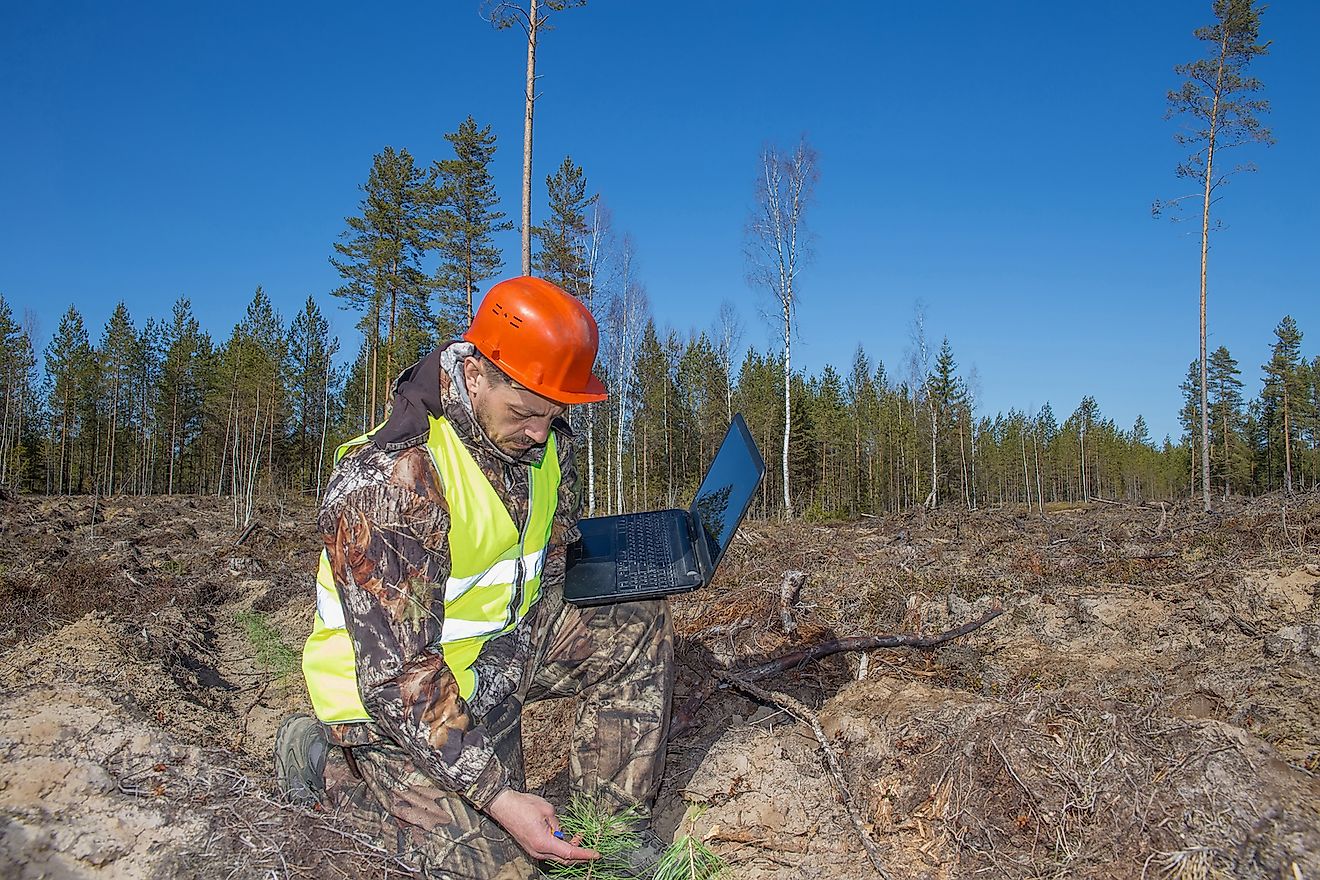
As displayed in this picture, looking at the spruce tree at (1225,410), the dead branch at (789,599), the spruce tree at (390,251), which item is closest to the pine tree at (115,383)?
the spruce tree at (390,251)

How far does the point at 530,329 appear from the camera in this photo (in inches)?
95.3

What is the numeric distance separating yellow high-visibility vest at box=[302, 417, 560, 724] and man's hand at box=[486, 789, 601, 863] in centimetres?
38

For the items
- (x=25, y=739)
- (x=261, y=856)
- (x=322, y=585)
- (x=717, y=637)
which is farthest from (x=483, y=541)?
(x=717, y=637)

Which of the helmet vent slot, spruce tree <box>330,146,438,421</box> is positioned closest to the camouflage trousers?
the helmet vent slot

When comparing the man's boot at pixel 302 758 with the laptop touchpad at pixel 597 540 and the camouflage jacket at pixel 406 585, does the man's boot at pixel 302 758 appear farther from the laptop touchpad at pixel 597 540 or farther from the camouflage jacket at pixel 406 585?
the laptop touchpad at pixel 597 540

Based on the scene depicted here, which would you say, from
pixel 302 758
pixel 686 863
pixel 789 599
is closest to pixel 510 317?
pixel 302 758

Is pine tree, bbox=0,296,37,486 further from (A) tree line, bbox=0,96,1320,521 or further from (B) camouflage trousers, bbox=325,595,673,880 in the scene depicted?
(B) camouflage trousers, bbox=325,595,673,880

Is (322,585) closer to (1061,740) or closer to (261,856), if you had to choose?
(261,856)

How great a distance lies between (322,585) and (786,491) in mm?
19937

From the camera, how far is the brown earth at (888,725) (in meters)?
1.98

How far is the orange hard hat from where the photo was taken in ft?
7.96

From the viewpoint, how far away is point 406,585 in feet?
7.47

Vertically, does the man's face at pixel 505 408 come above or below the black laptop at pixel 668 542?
above

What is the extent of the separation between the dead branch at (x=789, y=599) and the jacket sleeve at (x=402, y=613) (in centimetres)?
305
